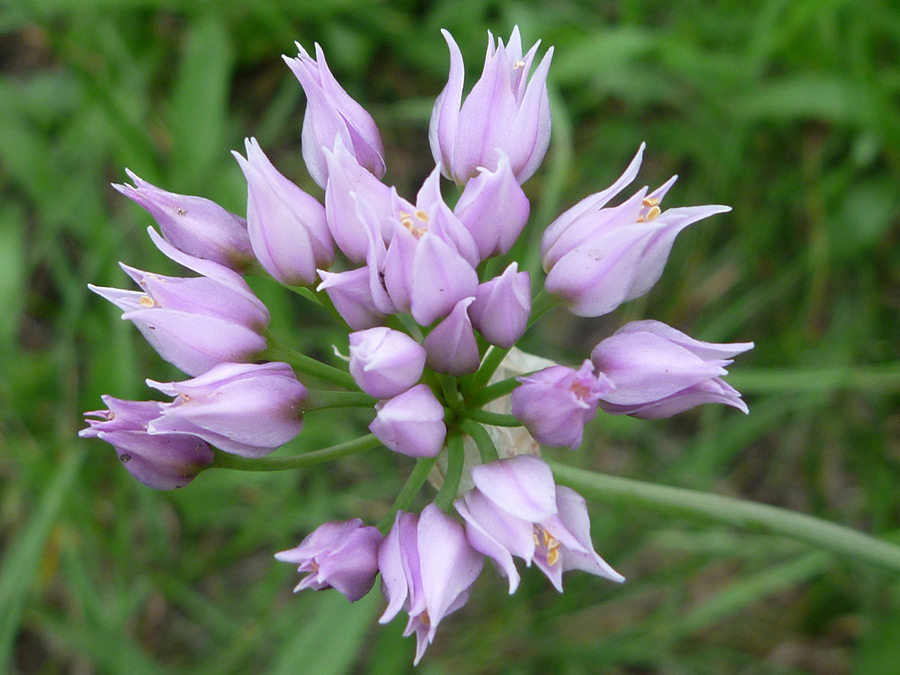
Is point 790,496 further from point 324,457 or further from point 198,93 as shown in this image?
point 198,93

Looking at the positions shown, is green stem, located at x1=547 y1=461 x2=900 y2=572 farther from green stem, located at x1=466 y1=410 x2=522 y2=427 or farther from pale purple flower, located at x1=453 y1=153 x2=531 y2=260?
pale purple flower, located at x1=453 y1=153 x2=531 y2=260

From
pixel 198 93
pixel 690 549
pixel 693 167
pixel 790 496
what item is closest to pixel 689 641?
pixel 690 549

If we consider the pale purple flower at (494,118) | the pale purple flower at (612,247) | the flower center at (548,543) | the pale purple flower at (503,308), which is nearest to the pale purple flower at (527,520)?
the flower center at (548,543)

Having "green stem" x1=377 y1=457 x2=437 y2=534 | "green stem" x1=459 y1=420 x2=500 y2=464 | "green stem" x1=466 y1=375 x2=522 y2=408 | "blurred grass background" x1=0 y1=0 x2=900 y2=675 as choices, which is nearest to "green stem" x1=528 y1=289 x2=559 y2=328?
"green stem" x1=466 y1=375 x2=522 y2=408

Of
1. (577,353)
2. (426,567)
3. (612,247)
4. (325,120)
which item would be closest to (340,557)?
(426,567)

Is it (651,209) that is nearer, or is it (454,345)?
(454,345)

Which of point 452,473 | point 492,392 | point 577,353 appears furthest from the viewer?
point 577,353

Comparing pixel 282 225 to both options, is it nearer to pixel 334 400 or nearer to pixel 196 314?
pixel 196 314

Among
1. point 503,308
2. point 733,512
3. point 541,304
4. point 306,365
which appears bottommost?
→ point 733,512
